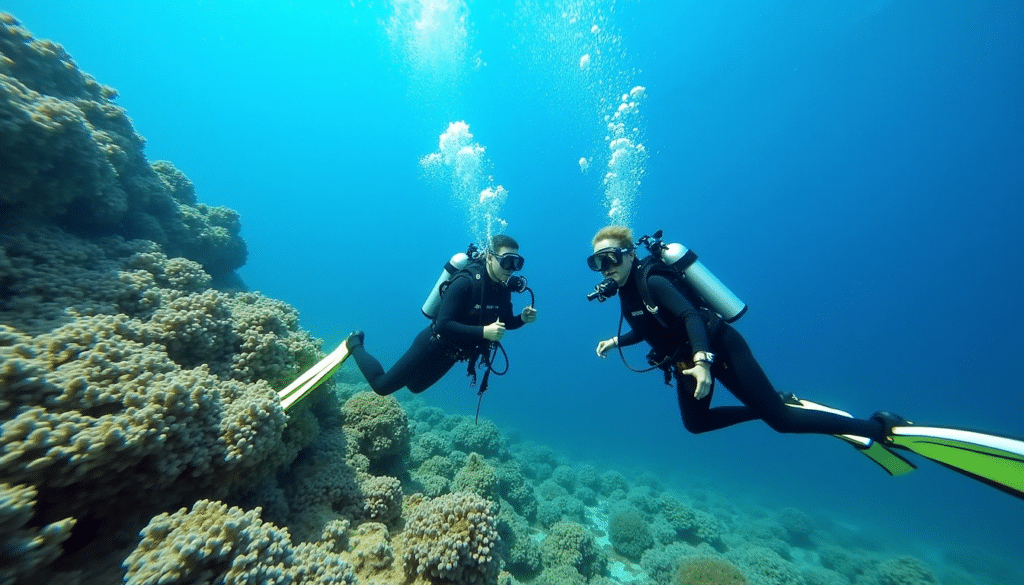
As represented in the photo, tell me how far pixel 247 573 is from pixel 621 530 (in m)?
10.9

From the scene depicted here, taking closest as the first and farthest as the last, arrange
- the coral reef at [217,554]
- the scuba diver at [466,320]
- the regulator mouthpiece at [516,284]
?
the coral reef at [217,554]
the scuba diver at [466,320]
the regulator mouthpiece at [516,284]

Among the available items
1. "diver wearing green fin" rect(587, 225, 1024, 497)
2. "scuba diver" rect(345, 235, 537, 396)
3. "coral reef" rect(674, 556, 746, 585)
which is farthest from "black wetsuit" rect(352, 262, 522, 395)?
"coral reef" rect(674, 556, 746, 585)

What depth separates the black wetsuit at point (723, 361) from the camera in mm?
4855

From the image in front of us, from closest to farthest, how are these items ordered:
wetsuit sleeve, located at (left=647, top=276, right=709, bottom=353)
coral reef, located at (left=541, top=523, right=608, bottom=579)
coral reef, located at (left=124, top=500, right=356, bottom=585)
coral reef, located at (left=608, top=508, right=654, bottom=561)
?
coral reef, located at (left=124, top=500, right=356, bottom=585) < wetsuit sleeve, located at (left=647, top=276, right=709, bottom=353) < coral reef, located at (left=541, top=523, right=608, bottom=579) < coral reef, located at (left=608, top=508, right=654, bottom=561)

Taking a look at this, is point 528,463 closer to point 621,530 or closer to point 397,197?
point 621,530

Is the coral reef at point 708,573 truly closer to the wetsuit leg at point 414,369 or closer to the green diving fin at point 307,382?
the wetsuit leg at point 414,369

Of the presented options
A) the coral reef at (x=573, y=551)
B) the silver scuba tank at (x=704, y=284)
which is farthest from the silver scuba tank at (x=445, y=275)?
the coral reef at (x=573, y=551)

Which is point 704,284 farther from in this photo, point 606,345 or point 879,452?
point 879,452

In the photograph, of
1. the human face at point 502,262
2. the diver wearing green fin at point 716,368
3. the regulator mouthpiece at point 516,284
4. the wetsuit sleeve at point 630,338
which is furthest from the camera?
the regulator mouthpiece at point 516,284

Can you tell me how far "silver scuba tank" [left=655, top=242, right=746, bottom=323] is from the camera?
17.6ft

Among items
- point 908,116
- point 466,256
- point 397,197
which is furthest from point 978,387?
point 397,197

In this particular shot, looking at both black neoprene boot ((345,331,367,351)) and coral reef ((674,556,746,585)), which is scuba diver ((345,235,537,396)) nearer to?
black neoprene boot ((345,331,367,351))

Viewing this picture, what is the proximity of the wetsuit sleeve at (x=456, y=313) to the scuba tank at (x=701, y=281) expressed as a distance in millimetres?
3108

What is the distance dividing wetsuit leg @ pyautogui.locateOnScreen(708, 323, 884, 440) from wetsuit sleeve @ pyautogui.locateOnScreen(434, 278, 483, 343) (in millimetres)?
3622
